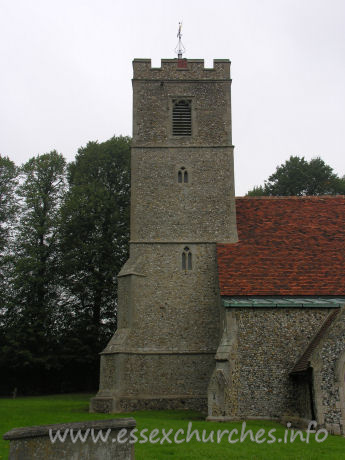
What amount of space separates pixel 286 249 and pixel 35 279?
15633 millimetres

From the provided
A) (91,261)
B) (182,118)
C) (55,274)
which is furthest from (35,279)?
(182,118)

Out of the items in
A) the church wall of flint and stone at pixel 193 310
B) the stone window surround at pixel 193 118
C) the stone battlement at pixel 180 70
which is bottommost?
the church wall of flint and stone at pixel 193 310

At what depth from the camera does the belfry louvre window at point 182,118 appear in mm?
20578

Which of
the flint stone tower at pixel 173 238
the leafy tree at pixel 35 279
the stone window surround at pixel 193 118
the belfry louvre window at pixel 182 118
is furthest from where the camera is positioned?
the leafy tree at pixel 35 279

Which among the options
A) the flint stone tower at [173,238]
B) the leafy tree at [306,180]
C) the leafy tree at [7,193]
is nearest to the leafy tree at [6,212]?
the leafy tree at [7,193]

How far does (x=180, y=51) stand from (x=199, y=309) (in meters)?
13.2

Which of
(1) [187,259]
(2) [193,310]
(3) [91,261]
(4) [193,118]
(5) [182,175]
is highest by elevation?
(4) [193,118]

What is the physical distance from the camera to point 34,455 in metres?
5.23

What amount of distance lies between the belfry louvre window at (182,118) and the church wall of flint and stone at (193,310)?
0.22 metres

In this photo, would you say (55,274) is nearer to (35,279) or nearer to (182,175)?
(35,279)

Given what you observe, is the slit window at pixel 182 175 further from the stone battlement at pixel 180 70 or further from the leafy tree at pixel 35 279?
the leafy tree at pixel 35 279

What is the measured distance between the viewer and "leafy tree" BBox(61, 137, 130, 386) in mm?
28000

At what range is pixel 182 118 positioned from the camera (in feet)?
68.0

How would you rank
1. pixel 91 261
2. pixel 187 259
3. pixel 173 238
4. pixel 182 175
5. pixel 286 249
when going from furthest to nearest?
pixel 91 261, pixel 182 175, pixel 173 238, pixel 187 259, pixel 286 249
